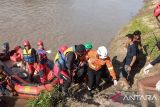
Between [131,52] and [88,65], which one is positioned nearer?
[88,65]

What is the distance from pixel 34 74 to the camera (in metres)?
9.54

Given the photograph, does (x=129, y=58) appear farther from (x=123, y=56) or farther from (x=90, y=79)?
(x=123, y=56)

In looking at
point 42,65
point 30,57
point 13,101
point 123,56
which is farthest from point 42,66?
point 123,56

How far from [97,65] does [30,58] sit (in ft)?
7.77

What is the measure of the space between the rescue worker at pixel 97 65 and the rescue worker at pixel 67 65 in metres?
0.34

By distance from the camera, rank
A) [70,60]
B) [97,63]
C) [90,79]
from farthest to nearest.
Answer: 1. [90,79]
2. [97,63]
3. [70,60]

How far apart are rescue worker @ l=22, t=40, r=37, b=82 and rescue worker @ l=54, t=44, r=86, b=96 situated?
143cm

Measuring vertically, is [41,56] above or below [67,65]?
above

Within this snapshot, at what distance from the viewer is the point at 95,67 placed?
7.71 meters

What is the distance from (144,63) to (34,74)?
10.5 feet

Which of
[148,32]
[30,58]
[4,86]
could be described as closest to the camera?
[4,86]

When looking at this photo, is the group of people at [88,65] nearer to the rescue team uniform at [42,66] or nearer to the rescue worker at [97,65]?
the rescue worker at [97,65]

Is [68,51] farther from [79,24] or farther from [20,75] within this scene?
[79,24]

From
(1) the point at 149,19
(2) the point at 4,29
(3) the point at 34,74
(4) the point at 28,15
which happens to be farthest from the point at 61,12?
(3) the point at 34,74
